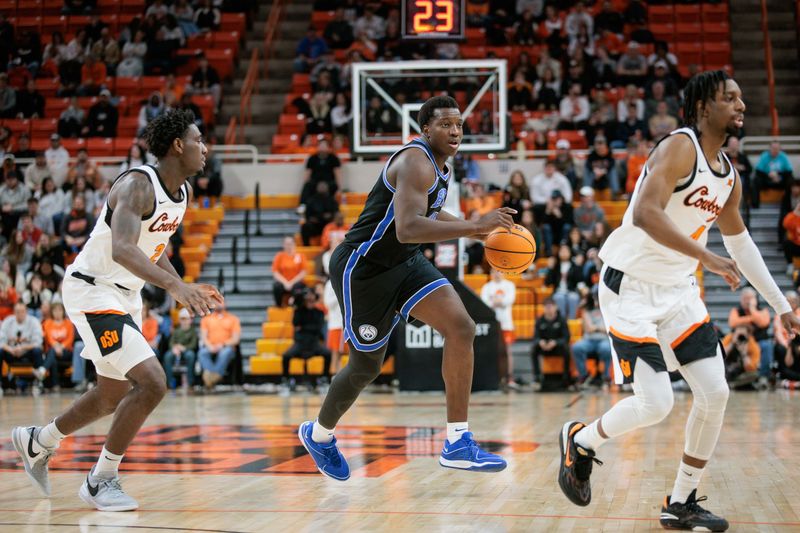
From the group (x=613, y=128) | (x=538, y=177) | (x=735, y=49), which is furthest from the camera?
(x=735, y=49)

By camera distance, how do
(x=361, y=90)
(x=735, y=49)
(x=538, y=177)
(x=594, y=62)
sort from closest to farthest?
(x=361, y=90)
(x=538, y=177)
(x=594, y=62)
(x=735, y=49)

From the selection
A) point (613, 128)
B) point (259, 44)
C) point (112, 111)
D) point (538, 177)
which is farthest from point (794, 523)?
point (259, 44)

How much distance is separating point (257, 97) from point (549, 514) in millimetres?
16641

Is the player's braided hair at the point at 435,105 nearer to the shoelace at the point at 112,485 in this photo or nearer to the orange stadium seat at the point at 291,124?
the shoelace at the point at 112,485

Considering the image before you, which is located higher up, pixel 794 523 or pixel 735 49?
pixel 735 49

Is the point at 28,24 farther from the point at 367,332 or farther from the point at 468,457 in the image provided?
the point at 468,457

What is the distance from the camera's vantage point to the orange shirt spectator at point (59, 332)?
14.8m

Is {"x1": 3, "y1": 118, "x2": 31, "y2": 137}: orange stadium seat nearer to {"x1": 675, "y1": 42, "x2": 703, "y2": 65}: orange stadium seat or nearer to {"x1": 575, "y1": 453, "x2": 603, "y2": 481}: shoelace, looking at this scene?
{"x1": 675, "y1": 42, "x2": 703, "y2": 65}: orange stadium seat

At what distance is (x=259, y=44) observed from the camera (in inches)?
862

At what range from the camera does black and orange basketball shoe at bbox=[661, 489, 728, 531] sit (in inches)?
183

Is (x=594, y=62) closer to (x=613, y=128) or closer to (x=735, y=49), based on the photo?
(x=613, y=128)

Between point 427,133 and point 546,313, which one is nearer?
point 427,133

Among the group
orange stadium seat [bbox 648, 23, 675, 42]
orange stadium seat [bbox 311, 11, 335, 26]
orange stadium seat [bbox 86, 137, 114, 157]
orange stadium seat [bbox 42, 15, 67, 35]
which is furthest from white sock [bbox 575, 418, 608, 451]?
orange stadium seat [bbox 42, 15, 67, 35]

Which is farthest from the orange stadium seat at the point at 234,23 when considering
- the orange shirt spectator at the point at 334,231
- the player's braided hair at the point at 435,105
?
the player's braided hair at the point at 435,105
